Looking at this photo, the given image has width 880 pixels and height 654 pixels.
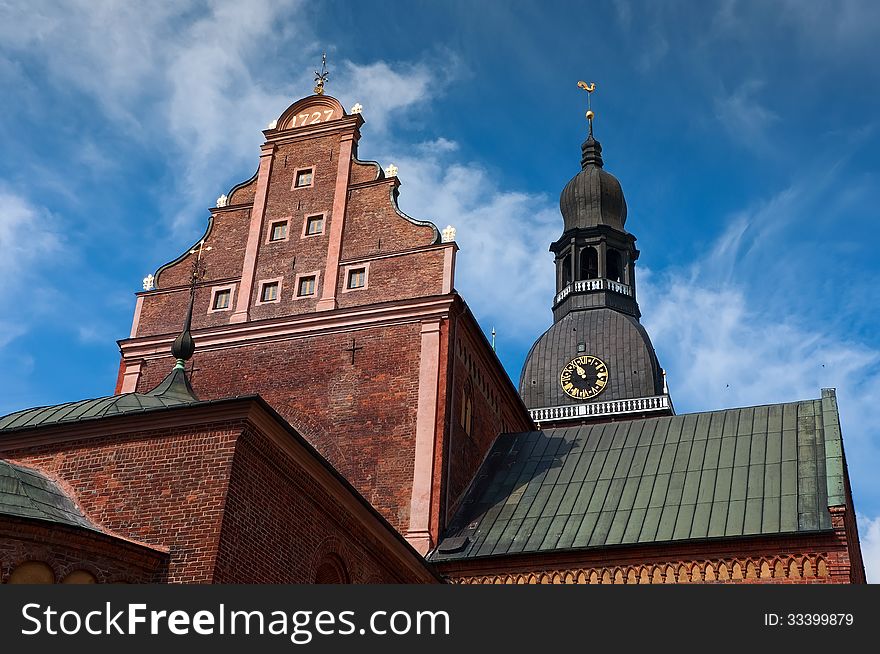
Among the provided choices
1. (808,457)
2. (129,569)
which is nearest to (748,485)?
(808,457)

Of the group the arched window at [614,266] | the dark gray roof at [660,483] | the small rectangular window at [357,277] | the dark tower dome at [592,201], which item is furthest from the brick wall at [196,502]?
the dark tower dome at [592,201]

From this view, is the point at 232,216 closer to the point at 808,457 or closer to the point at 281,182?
the point at 281,182

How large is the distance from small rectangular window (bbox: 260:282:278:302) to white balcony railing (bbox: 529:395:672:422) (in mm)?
21088

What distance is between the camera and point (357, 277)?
23297 mm

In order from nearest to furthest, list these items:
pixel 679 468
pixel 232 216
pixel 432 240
Answer: pixel 679 468 → pixel 432 240 → pixel 232 216

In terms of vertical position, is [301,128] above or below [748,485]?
above

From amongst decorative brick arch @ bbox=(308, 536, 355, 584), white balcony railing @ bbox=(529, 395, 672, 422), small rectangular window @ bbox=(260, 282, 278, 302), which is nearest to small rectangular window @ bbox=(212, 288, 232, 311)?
small rectangular window @ bbox=(260, 282, 278, 302)

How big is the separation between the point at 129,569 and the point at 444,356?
400 inches

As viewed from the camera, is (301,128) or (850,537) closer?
(850,537)

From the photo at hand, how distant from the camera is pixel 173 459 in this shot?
45.3 ft

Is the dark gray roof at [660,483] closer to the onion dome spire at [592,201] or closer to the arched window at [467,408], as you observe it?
the arched window at [467,408]

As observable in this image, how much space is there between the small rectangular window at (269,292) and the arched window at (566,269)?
26146mm

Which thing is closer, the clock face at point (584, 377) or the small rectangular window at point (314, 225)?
the small rectangular window at point (314, 225)

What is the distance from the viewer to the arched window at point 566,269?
158 feet
